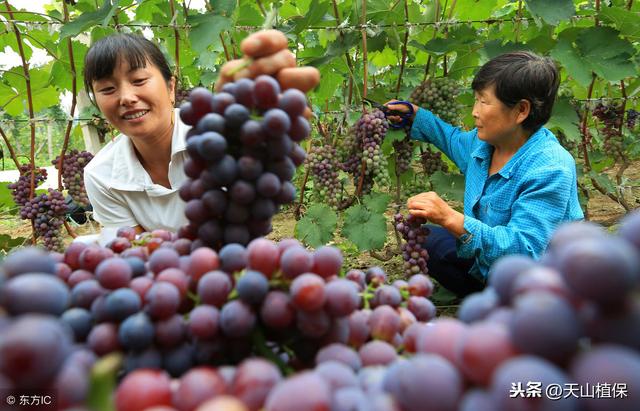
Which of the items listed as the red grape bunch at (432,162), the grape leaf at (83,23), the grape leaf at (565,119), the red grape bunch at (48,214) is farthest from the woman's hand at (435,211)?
the red grape bunch at (48,214)

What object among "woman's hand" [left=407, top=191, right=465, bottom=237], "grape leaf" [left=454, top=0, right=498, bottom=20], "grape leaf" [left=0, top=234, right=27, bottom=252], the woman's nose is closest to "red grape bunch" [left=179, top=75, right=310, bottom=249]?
the woman's nose

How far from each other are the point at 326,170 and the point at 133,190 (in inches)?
42.5

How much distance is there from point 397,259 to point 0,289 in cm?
331

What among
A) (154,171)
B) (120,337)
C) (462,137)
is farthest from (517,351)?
(462,137)

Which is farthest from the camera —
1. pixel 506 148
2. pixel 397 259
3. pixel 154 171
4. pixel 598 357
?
pixel 397 259

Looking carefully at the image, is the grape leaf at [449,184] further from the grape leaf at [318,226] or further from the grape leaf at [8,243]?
the grape leaf at [8,243]

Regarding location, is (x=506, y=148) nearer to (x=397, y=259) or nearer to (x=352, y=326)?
(x=397, y=259)

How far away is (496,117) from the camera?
221cm

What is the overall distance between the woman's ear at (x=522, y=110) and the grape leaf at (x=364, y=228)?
2.80 feet

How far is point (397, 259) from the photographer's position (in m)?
3.59

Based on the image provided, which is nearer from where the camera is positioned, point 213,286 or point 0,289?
point 0,289

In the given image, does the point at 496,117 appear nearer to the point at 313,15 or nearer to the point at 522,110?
the point at 522,110

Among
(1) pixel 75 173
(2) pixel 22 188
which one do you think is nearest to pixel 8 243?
(2) pixel 22 188

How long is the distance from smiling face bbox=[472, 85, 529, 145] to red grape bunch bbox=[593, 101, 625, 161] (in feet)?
7.53
